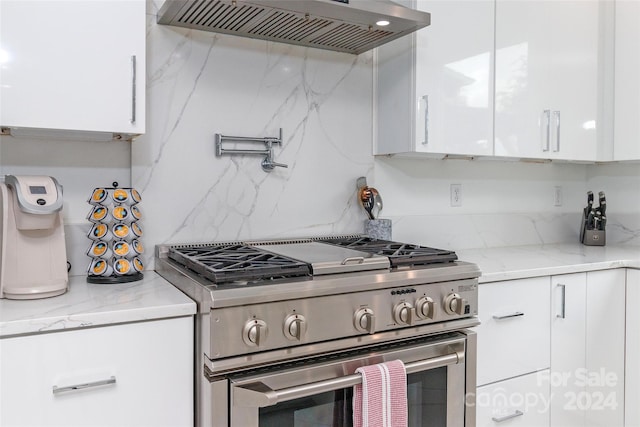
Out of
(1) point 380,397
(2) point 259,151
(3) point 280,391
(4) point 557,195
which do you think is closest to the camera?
(3) point 280,391

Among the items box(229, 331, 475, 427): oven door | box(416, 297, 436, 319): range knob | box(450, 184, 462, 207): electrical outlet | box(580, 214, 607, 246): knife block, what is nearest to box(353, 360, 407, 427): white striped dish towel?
box(229, 331, 475, 427): oven door

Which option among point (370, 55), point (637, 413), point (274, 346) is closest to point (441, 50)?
point (370, 55)

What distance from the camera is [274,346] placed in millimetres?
1281

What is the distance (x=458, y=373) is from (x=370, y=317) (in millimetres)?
416

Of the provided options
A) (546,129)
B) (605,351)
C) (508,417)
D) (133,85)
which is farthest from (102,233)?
(605,351)

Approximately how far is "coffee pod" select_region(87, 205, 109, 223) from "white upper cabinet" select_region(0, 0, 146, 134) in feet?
0.82

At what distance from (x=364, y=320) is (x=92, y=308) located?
0.69 meters

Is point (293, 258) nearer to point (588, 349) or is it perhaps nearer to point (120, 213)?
point (120, 213)

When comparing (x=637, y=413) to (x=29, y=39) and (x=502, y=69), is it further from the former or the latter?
(x=29, y=39)

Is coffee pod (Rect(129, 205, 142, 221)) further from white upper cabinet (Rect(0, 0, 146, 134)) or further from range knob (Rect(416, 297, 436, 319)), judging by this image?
range knob (Rect(416, 297, 436, 319))

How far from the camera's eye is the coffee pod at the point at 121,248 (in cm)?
152

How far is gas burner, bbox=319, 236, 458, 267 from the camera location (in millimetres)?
1567

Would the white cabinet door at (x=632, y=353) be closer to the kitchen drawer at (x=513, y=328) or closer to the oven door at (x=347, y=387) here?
the kitchen drawer at (x=513, y=328)

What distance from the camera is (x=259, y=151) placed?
1.94m
